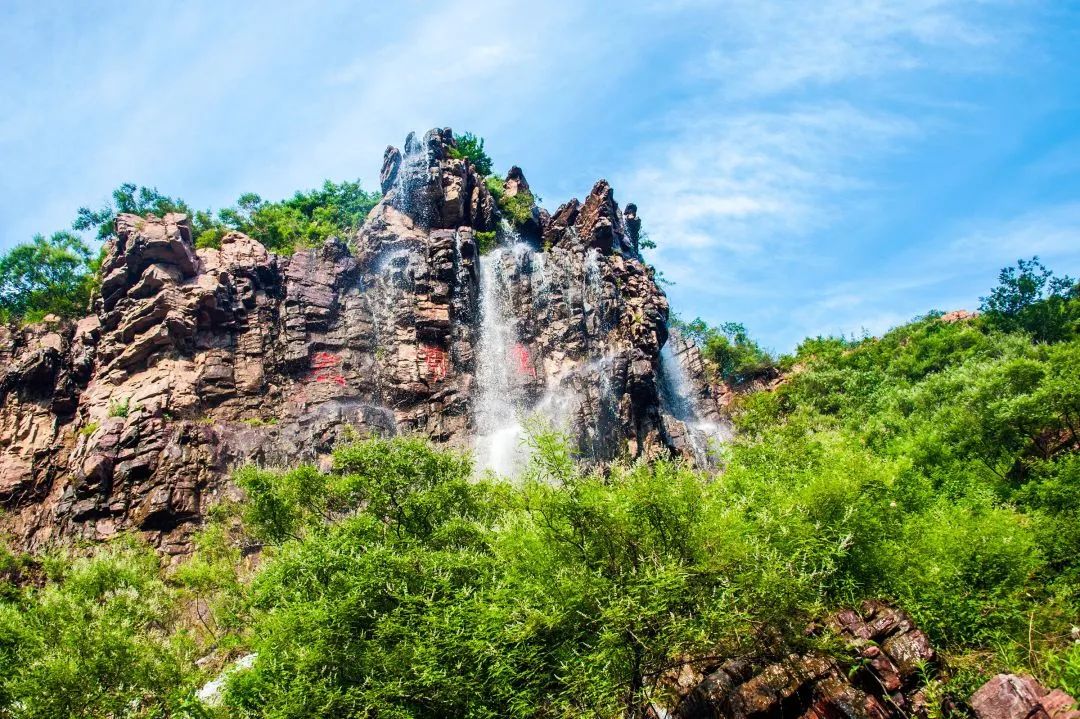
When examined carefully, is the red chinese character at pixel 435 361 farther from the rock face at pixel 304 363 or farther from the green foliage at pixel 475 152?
the green foliage at pixel 475 152

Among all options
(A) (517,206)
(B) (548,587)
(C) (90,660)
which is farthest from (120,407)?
(B) (548,587)

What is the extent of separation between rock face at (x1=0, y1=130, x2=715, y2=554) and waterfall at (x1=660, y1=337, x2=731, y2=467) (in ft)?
7.44

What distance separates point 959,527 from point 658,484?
10.1 m

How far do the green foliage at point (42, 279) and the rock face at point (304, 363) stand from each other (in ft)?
12.6

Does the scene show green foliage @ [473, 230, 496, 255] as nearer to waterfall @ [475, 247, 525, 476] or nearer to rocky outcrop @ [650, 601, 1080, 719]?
waterfall @ [475, 247, 525, 476]

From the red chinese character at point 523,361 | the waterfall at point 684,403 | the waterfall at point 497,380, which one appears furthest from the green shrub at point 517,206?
the waterfall at point 684,403

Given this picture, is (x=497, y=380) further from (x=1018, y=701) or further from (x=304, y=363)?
(x=1018, y=701)

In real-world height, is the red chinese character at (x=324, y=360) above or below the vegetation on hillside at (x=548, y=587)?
above

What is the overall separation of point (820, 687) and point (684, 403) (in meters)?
39.0

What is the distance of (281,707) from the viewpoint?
45.0 feet

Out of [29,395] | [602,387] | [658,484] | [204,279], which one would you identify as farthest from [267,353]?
[658,484]

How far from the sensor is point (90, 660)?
16703mm

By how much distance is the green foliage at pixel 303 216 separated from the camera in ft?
167

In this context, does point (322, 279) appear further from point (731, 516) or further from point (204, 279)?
point (731, 516)
